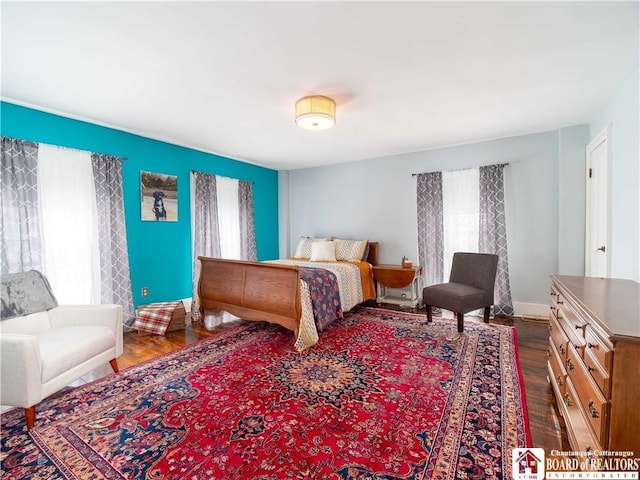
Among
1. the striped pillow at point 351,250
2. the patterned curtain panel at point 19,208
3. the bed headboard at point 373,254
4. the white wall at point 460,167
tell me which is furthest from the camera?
the bed headboard at point 373,254

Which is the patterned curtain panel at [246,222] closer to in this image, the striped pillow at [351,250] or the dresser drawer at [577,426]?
the striped pillow at [351,250]

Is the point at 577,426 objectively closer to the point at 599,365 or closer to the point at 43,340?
the point at 599,365

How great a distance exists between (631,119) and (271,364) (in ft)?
11.2

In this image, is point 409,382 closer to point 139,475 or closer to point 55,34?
point 139,475

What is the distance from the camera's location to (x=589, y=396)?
4.09 ft

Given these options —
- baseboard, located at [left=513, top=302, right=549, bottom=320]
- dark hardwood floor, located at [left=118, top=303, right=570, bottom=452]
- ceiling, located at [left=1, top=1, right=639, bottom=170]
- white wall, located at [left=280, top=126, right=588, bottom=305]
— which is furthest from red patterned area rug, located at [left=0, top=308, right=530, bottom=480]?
ceiling, located at [left=1, top=1, right=639, bottom=170]

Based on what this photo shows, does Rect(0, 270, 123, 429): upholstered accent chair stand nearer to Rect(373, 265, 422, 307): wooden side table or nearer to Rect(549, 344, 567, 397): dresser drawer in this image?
Rect(549, 344, 567, 397): dresser drawer

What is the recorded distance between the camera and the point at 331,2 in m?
1.51

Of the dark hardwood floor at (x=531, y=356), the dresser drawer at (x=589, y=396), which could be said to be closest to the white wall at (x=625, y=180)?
the dark hardwood floor at (x=531, y=356)

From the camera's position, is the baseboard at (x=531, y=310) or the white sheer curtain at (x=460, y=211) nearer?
the baseboard at (x=531, y=310)

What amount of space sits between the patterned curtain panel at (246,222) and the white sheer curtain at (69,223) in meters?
2.12

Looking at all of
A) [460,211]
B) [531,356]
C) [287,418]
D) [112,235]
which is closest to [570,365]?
[531,356]

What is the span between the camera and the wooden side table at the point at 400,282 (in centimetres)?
420

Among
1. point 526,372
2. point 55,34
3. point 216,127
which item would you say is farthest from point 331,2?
point 526,372
